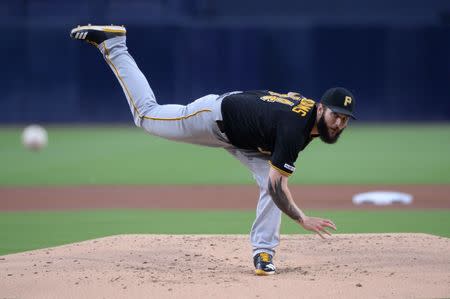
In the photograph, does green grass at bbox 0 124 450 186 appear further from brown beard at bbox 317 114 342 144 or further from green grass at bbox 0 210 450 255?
brown beard at bbox 317 114 342 144

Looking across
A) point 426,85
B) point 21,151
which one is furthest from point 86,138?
point 426,85

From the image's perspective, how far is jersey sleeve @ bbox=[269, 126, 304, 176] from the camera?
18.5ft

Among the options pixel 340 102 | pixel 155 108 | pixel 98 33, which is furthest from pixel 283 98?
pixel 98 33

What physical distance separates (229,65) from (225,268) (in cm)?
1818

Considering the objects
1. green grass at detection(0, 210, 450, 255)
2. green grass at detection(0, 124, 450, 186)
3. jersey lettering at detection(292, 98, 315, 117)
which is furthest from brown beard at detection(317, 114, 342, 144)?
green grass at detection(0, 124, 450, 186)

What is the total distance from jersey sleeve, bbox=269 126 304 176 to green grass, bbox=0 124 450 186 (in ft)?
23.0

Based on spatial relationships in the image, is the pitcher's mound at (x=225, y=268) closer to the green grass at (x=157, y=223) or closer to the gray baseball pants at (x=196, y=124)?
the gray baseball pants at (x=196, y=124)

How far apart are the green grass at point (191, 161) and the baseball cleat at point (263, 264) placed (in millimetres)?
6533

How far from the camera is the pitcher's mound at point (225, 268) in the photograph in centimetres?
545

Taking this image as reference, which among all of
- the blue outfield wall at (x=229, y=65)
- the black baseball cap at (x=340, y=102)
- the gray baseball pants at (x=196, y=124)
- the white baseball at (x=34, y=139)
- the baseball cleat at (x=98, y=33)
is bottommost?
the white baseball at (x=34, y=139)

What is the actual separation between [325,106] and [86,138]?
15.5 m

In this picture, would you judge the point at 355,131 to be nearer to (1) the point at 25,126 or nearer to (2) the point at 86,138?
(2) the point at 86,138

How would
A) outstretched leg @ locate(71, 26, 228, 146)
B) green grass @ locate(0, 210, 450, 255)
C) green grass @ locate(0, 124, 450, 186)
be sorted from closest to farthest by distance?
1. outstretched leg @ locate(71, 26, 228, 146)
2. green grass @ locate(0, 210, 450, 255)
3. green grass @ locate(0, 124, 450, 186)

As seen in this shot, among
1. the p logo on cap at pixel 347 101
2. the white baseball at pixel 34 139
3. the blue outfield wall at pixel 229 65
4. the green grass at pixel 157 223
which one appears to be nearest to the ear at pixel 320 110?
the p logo on cap at pixel 347 101
